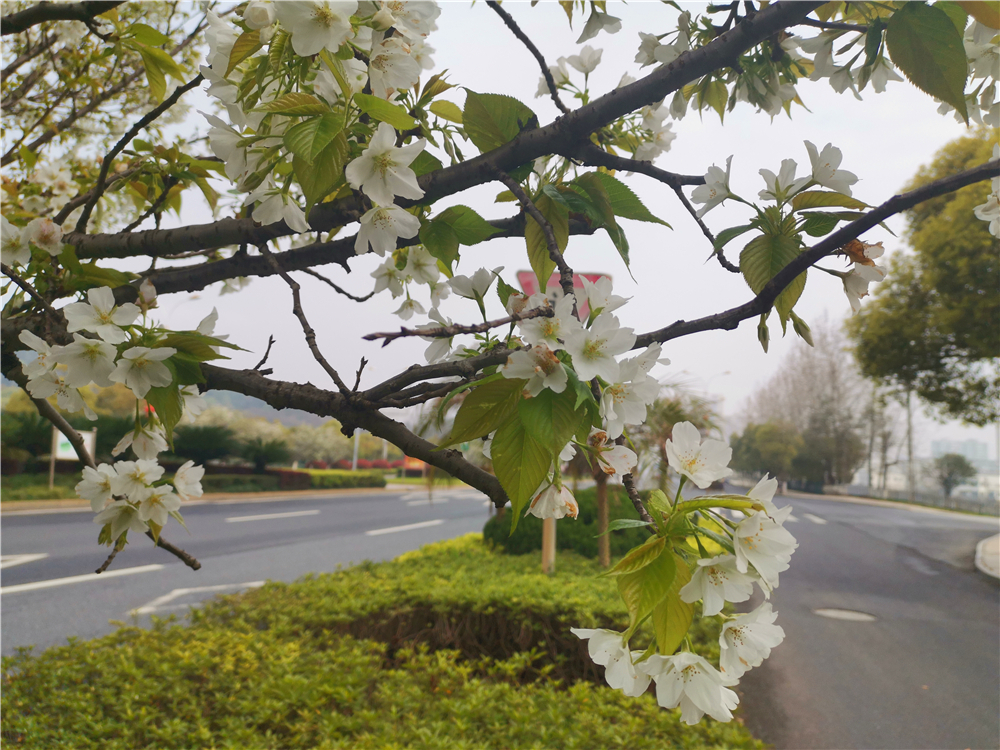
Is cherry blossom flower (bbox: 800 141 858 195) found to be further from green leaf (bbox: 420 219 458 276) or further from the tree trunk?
the tree trunk

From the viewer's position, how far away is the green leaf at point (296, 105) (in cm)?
47

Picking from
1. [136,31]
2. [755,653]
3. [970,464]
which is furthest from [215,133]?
[970,464]

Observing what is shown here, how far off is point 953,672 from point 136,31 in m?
5.38

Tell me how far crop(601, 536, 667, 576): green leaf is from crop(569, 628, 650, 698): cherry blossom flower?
0.09m

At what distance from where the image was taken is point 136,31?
913 millimetres

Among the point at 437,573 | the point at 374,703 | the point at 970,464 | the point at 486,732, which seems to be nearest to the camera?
the point at 486,732

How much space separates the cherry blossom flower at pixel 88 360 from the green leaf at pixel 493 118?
49cm

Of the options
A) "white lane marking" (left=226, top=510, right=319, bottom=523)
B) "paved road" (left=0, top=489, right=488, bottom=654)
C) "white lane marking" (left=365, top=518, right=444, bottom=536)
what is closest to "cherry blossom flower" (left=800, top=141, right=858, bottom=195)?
"paved road" (left=0, top=489, right=488, bottom=654)

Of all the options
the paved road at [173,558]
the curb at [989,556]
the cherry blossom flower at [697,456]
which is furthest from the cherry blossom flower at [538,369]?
the curb at [989,556]

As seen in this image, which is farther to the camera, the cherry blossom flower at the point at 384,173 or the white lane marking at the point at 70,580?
the white lane marking at the point at 70,580

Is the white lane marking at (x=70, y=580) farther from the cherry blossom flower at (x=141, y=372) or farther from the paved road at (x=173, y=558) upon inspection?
the cherry blossom flower at (x=141, y=372)

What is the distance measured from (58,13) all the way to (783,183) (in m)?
1.40

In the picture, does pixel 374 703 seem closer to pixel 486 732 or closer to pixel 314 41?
pixel 486 732

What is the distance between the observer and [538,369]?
0.41 meters
